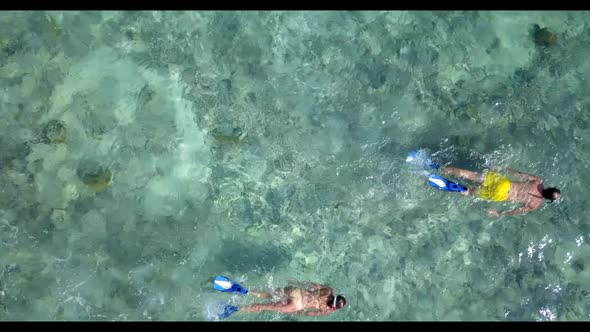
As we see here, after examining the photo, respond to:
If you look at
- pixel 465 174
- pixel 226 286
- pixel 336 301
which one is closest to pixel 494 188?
pixel 465 174

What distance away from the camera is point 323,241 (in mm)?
7988

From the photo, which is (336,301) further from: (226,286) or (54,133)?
(54,133)

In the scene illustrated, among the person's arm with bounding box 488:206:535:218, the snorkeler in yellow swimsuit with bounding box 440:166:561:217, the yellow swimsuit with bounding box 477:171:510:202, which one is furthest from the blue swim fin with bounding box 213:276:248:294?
the person's arm with bounding box 488:206:535:218

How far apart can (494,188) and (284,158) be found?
3.42 m

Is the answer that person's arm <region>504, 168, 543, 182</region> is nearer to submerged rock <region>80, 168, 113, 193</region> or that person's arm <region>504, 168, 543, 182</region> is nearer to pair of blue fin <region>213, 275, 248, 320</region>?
pair of blue fin <region>213, 275, 248, 320</region>

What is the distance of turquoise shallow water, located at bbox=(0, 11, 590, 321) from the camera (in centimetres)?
763

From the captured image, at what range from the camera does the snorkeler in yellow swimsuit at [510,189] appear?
758 centimetres

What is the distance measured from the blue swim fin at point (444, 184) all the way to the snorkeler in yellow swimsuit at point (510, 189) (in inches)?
18.3

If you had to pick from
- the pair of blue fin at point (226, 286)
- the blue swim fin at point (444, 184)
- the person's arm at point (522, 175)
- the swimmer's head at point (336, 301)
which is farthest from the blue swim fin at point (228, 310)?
the person's arm at point (522, 175)

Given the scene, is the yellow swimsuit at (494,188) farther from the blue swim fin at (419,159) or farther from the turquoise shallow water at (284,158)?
the blue swim fin at (419,159)

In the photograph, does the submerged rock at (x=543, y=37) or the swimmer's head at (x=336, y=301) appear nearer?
the swimmer's head at (x=336, y=301)
